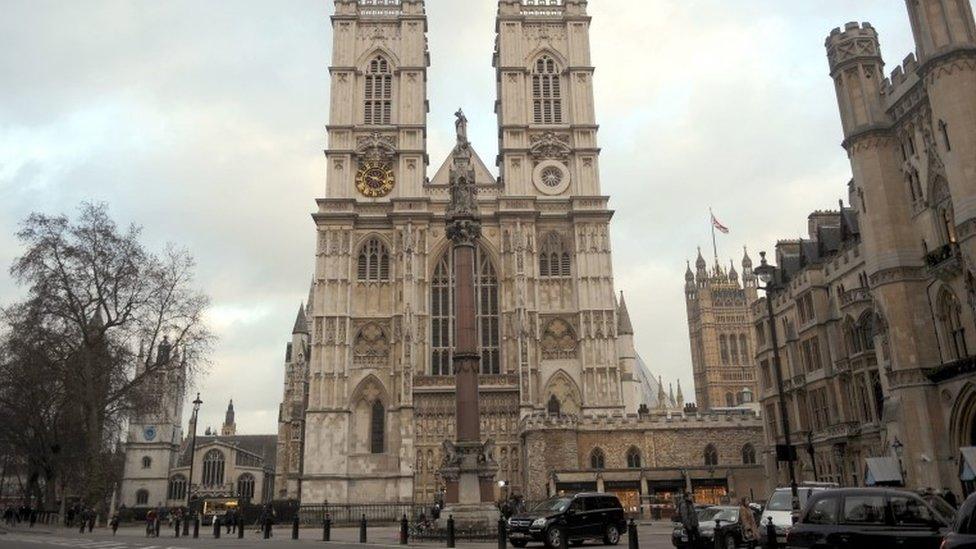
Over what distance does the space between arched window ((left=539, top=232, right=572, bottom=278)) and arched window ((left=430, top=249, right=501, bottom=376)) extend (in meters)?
3.43

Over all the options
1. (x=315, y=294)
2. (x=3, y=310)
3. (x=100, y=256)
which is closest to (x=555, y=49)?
(x=315, y=294)

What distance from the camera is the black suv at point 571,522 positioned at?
2056 centimetres

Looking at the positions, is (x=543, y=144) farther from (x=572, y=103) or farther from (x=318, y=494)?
(x=318, y=494)

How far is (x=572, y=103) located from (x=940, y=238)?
34005 millimetres

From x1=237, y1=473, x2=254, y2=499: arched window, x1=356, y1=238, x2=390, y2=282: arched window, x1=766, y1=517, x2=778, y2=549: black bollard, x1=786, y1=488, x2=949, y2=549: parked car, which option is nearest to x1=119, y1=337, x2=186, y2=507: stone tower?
x1=237, y1=473, x2=254, y2=499: arched window

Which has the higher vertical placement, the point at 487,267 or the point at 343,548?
the point at 487,267

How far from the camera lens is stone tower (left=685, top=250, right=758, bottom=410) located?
103812 millimetres

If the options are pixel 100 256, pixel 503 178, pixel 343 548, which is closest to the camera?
pixel 343 548

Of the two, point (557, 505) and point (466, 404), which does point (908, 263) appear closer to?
point (557, 505)

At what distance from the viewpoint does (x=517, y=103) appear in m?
54.8

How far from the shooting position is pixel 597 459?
4100cm

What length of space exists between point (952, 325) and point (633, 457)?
803 inches

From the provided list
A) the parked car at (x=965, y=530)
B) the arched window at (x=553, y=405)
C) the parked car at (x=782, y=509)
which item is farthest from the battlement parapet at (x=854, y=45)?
the arched window at (x=553, y=405)

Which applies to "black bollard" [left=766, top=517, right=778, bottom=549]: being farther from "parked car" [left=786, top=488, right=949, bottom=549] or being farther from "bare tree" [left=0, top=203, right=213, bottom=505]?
"bare tree" [left=0, top=203, right=213, bottom=505]
